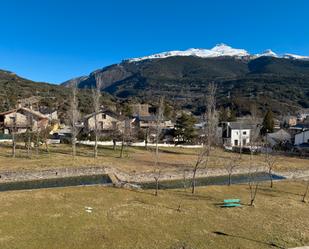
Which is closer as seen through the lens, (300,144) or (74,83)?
(74,83)

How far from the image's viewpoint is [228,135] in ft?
195

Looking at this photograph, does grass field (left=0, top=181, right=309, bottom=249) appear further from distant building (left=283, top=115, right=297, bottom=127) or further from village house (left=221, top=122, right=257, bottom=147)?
distant building (left=283, top=115, right=297, bottom=127)

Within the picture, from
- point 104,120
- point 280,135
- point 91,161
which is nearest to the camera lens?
point 91,161

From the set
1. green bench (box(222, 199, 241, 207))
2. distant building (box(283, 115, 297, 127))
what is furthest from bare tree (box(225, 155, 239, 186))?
distant building (box(283, 115, 297, 127))

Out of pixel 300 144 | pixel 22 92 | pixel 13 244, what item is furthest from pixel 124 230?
pixel 22 92

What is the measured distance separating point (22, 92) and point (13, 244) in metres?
86.4

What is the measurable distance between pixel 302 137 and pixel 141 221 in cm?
4689

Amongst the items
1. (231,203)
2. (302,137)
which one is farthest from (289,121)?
(231,203)

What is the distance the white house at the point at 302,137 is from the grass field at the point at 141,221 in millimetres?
35871

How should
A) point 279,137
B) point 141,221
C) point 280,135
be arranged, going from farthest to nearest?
point 280,135, point 279,137, point 141,221

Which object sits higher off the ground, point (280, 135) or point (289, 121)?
point (289, 121)

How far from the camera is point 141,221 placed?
47.8 feet

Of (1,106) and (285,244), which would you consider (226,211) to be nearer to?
(285,244)

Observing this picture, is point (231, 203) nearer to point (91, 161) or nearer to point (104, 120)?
point (91, 161)
